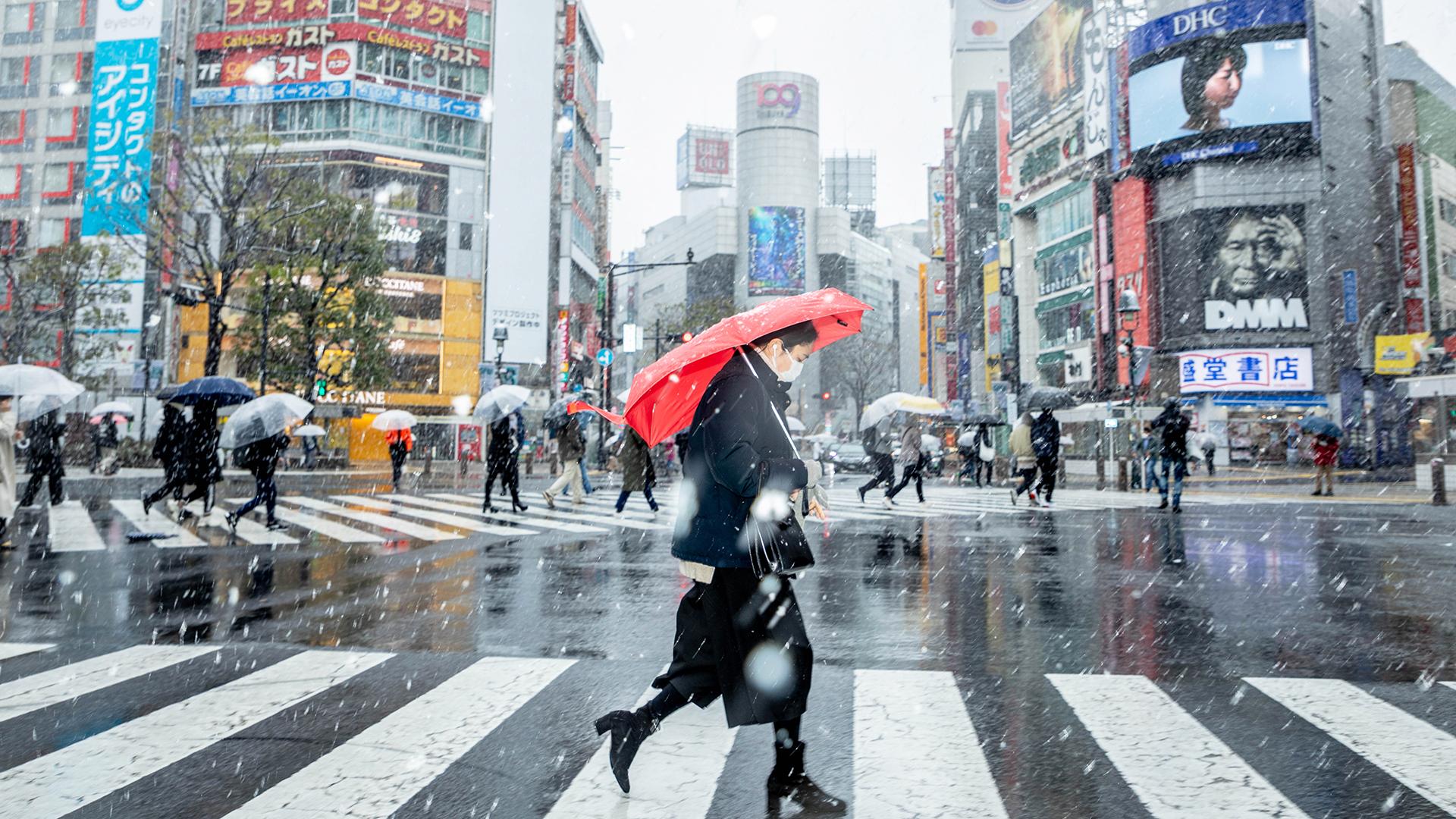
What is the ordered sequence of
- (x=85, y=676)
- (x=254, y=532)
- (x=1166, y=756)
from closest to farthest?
(x=1166, y=756) < (x=85, y=676) < (x=254, y=532)

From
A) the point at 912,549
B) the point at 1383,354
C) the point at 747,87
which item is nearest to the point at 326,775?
the point at 912,549

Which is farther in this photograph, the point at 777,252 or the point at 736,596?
the point at 777,252

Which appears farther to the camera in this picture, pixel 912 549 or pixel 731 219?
pixel 731 219

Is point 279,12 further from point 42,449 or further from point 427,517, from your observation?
point 427,517

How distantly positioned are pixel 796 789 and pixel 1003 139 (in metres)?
58.1

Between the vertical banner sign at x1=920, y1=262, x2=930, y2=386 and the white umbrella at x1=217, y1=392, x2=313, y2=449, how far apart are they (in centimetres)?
7351

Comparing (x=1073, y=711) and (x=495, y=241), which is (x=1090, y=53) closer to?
(x=495, y=241)

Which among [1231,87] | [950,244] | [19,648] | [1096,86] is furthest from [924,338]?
[19,648]

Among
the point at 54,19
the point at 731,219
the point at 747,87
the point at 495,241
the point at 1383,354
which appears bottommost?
the point at 1383,354

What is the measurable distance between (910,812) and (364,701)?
8.54ft

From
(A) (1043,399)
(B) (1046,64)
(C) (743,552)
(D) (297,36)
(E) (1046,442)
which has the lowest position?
(C) (743,552)

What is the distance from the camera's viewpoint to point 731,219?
122625mm

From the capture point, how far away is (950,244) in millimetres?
64125

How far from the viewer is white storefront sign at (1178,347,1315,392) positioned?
121ft
